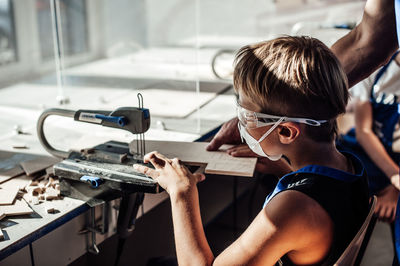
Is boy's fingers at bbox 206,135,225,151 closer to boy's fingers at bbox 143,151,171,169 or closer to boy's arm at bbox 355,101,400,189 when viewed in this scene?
boy's fingers at bbox 143,151,171,169

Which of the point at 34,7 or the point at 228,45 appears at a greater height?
the point at 34,7

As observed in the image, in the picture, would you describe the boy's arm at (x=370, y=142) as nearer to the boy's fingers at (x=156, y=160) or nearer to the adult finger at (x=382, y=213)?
the adult finger at (x=382, y=213)

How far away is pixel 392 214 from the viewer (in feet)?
5.47

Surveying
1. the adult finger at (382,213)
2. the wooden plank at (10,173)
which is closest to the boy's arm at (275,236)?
the wooden plank at (10,173)

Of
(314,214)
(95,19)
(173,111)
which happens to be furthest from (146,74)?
(314,214)

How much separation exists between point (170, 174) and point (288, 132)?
0.97 feet

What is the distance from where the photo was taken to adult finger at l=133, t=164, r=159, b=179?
3.79ft

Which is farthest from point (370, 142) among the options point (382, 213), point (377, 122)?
point (382, 213)

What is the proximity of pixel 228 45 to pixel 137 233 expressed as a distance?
1.82 m

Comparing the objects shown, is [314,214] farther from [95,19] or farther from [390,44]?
[95,19]

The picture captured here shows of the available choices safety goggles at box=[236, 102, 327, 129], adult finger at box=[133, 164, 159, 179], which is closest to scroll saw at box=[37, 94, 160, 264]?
adult finger at box=[133, 164, 159, 179]

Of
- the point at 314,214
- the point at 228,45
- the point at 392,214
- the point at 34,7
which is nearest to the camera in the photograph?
the point at 314,214

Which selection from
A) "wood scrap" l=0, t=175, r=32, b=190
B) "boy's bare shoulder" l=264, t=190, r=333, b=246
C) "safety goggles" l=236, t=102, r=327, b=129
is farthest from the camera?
"wood scrap" l=0, t=175, r=32, b=190

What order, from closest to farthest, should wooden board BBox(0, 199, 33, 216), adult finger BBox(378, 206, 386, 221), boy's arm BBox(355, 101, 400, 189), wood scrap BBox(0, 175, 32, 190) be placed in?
wooden board BBox(0, 199, 33, 216) → wood scrap BBox(0, 175, 32, 190) → adult finger BBox(378, 206, 386, 221) → boy's arm BBox(355, 101, 400, 189)
